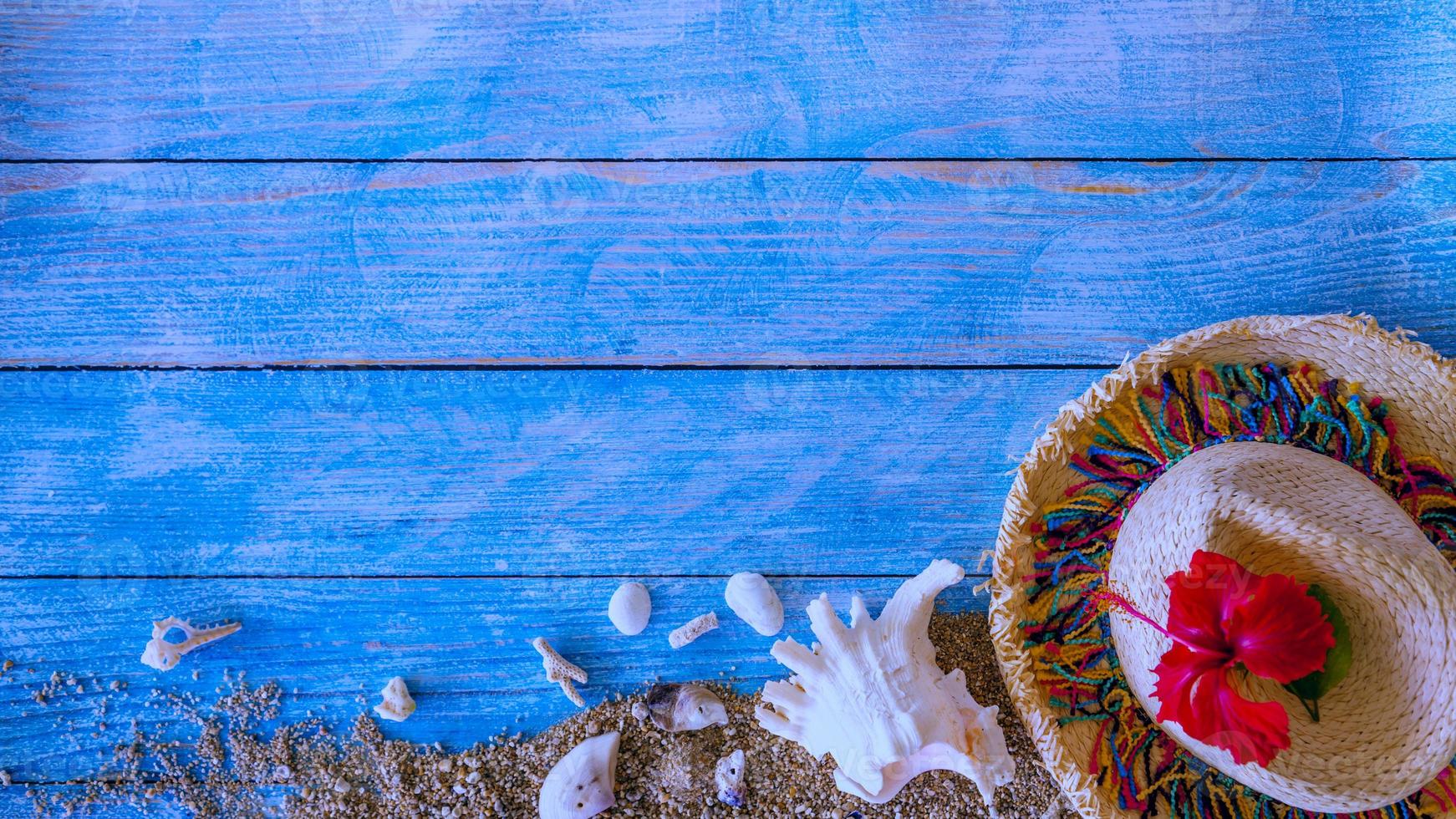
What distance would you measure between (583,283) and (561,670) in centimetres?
45

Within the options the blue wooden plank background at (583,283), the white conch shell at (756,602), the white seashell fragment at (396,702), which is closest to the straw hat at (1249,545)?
the blue wooden plank background at (583,283)

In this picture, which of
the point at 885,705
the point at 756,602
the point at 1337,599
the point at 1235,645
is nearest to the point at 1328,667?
the point at 1337,599

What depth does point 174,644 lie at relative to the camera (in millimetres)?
1018

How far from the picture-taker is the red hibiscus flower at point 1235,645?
68 cm

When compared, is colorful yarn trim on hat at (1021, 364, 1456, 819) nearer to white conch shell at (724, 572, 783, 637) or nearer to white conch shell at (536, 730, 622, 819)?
white conch shell at (724, 572, 783, 637)

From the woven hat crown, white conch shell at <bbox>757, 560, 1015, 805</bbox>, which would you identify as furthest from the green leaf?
white conch shell at <bbox>757, 560, 1015, 805</bbox>

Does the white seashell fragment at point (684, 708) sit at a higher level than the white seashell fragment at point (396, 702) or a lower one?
lower

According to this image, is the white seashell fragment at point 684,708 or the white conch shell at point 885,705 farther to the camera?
the white seashell fragment at point 684,708

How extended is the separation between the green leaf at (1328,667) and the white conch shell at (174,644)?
1137mm

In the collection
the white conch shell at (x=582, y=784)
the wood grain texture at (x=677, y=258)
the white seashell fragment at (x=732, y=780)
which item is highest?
the wood grain texture at (x=677, y=258)

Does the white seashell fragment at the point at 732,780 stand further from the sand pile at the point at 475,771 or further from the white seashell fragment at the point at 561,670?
the white seashell fragment at the point at 561,670

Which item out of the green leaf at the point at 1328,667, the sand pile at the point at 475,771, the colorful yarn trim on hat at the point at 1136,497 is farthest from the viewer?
the sand pile at the point at 475,771

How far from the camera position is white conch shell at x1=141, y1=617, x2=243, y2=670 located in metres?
0.99

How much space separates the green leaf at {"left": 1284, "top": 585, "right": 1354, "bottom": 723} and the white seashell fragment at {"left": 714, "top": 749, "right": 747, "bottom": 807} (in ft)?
1.84
